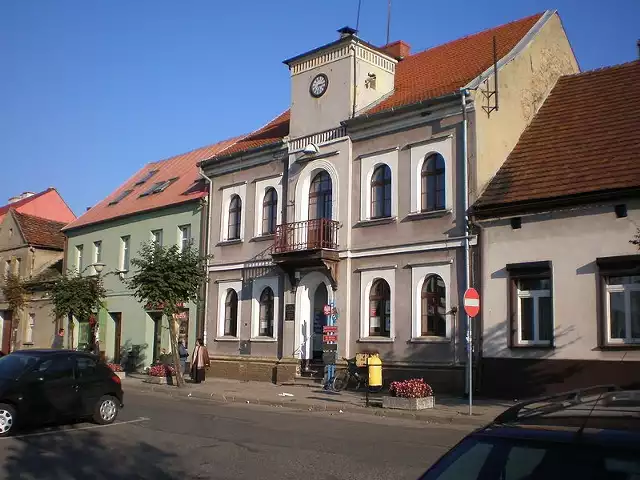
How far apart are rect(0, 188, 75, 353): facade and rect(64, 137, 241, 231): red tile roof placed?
5.33m

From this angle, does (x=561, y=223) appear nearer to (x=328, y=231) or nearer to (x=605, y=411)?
Answer: (x=328, y=231)

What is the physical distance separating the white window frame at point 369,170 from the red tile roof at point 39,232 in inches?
1031

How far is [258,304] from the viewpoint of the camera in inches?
1046

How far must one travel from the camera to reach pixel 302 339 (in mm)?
24594

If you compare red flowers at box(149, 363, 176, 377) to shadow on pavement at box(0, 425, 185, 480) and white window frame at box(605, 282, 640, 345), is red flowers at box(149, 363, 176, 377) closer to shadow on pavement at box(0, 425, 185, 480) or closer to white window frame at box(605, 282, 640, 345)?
shadow on pavement at box(0, 425, 185, 480)

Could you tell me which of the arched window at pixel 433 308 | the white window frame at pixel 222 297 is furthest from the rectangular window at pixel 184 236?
the arched window at pixel 433 308

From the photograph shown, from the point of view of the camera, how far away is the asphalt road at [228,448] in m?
9.40

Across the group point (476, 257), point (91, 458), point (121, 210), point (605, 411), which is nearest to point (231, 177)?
point (121, 210)

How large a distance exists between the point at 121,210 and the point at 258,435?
82.0 ft

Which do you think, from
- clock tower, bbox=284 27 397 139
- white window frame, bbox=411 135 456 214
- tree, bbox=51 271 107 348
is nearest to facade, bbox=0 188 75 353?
tree, bbox=51 271 107 348

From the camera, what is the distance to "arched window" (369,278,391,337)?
22.0 metres

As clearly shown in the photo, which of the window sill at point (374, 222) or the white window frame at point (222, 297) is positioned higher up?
the window sill at point (374, 222)

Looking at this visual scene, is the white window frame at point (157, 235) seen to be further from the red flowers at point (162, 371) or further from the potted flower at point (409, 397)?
the potted flower at point (409, 397)

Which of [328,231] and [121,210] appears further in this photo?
[121,210]
